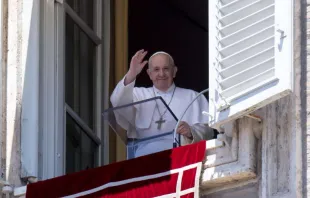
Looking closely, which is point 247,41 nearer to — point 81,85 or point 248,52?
point 248,52

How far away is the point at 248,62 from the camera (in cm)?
921

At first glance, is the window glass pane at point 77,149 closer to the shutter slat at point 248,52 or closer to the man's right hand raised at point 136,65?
the man's right hand raised at point 136,65

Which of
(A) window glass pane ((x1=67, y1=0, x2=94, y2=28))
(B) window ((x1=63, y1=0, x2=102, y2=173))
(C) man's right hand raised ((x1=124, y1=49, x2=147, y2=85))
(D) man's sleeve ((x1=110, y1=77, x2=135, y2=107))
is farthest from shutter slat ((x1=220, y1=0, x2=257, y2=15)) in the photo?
(A) window glass pane ((x1=67, y1=0, x2=94, y2=28))

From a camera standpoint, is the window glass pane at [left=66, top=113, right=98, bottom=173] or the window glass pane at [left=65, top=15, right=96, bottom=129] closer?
the window glass pane at [left=66, top=113, right=98, bottom=173]

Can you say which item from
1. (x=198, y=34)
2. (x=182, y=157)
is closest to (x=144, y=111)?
(x=182, y=157)

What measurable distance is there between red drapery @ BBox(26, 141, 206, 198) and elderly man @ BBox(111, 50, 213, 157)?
0.48 metres

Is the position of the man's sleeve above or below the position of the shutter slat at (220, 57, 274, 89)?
above

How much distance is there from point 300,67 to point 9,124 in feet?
6.10

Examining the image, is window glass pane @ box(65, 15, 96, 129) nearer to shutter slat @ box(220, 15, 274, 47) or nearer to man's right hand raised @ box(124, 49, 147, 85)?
man's right hand raised @ box(124, 49, 147, 85)

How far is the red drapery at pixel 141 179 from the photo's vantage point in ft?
30.9

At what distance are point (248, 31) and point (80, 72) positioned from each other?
84.9 inches

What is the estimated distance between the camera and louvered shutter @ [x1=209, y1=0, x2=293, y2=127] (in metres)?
9.02

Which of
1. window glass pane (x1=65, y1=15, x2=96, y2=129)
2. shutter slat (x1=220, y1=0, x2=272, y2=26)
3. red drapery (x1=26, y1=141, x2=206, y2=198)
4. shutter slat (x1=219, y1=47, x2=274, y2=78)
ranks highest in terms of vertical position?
window glass pane (x1=65, y1=15, x2=96, y2=129)

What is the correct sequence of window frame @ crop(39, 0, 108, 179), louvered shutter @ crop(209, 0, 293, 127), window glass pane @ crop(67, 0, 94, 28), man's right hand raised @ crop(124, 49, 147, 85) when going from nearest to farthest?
1. louvered shutter @ crop(209, 0, 293, 127)
2. man's right hand raised @ crop(124, 49, 147, 85)
3. window frame @ crop(39, 0, 108, 179)
4. window glass pane @ crop(67, 0, 94, 28)
